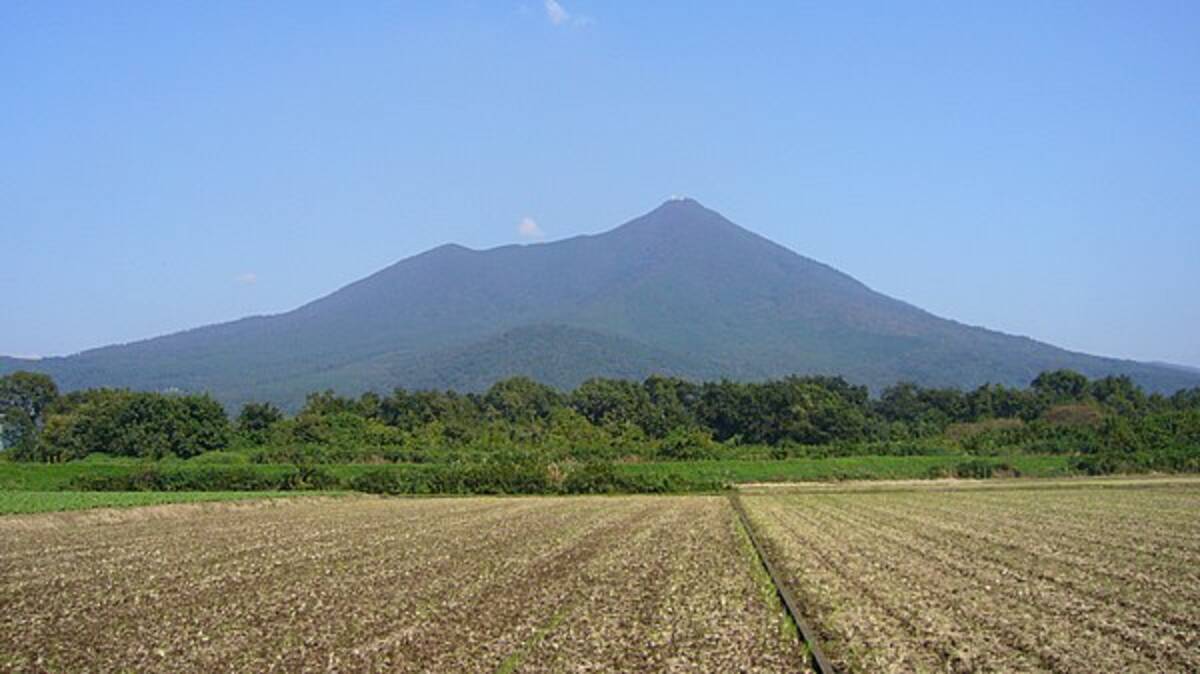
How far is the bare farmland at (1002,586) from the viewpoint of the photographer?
470 inches

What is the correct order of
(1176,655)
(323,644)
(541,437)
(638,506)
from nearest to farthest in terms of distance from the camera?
(1176,655), (323,644), (638,506), (541,437)

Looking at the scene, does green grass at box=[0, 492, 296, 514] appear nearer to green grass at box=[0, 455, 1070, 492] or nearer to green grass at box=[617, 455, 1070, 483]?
green grass at box=[0, 455, 1070, 492]

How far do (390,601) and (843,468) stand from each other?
58558 mm

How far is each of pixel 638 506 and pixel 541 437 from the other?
5246cm

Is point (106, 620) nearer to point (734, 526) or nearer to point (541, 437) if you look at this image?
point (734, 526)

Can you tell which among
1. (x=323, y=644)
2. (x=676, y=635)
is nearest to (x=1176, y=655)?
(x=676, y=635)

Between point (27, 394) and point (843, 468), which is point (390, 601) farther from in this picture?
point (27, 394)

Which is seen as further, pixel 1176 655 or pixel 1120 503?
pixel 1120 503

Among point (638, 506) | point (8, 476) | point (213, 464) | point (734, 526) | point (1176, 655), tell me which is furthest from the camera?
point (213, 464)

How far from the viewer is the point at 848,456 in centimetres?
7894

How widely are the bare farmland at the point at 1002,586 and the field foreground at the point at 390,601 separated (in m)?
1.13

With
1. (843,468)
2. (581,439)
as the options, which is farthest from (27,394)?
(843,468)

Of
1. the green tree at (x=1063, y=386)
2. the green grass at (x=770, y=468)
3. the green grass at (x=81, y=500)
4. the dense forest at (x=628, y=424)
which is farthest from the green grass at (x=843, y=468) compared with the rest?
the green tree at (x=1063, y=386)

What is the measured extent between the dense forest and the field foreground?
155 ft
